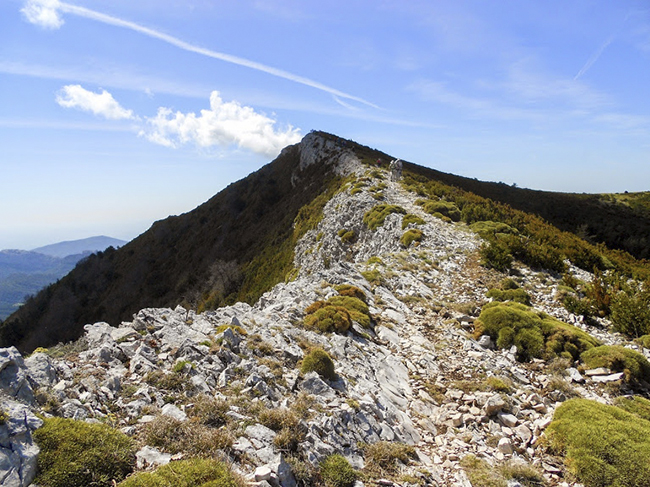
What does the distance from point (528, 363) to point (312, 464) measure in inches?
375

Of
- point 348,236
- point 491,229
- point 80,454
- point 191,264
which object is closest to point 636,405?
point 80,454

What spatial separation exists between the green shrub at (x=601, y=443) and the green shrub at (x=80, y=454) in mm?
8633

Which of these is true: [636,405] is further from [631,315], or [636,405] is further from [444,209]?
[444,209]

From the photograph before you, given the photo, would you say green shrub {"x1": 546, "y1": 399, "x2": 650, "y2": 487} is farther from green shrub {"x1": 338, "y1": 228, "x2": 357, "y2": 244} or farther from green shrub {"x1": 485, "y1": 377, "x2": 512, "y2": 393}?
green shrub {"x1": 338, "y1": 228, "x2": 357, "y2": 244}

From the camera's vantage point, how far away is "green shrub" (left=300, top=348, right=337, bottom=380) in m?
9.17

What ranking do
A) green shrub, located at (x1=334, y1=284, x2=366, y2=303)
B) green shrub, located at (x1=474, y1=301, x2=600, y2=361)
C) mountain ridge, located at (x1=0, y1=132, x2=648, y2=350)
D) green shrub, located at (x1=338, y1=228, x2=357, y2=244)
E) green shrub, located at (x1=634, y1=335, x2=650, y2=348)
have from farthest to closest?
mountain ridge, located at (x1=0, y1=132, x2=648, y2=350), green shrub, located at (x1=338, y1=228, x2=357, y2=244), green shrub, located at (x1=334, y1=284, x2=366, y2=303), green shrub, located at (x1=634, y1=335, x2=650, y2=348), green shrub, located at (x1=474, y1=301, x2=600, y2=361)

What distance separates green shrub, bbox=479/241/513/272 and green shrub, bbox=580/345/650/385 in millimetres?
9026

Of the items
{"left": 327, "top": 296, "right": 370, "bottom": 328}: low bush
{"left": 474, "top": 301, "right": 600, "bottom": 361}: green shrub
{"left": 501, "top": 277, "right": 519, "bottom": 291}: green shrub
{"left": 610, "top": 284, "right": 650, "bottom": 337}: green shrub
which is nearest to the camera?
{"left": 474, "top": 301, "right": 600, "bottom": 361}: green shrub

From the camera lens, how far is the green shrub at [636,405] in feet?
29.6

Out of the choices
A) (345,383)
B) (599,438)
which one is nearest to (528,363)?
(599,438)

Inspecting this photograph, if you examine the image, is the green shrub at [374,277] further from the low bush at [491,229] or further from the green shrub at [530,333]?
the low bush at [491,229]

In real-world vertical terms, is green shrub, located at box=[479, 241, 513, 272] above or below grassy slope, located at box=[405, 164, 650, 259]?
below

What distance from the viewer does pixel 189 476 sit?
4934 mm

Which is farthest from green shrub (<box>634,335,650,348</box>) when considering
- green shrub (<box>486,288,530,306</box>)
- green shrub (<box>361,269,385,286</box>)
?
green shrub (<box>361,269,385,286</box>)
